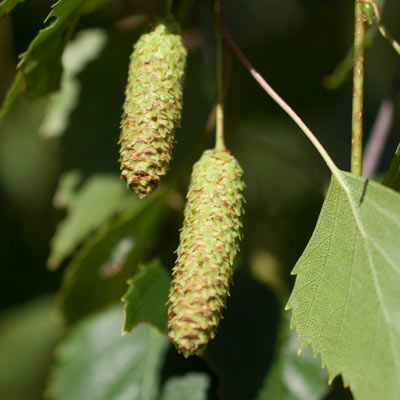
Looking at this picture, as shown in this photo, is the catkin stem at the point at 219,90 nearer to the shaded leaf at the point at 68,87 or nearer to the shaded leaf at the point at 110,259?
the shaded leaf at the point at 110,259

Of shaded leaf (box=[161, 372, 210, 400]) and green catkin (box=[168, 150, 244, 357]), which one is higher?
green catkin (box=[168, 150, 244, 357])

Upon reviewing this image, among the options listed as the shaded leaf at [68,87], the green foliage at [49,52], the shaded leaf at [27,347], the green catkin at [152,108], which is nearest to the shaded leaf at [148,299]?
the green catkin at [152,108]

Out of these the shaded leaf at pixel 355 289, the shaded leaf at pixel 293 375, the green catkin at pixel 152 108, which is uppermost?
the green catkin at pixel 152 108

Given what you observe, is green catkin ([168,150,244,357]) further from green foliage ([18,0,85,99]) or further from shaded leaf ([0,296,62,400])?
shaded leaf ([0,296,62,400])

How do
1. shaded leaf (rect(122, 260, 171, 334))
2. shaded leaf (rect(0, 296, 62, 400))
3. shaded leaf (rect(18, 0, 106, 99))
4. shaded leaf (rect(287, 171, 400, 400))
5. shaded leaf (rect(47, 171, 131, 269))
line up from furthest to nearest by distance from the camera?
shaded leaf (rect(0, 296, 62, 400)) → shaded leaf (rect(47, 171, 131, 269)) → shaded leaf (rect(122, 260, 171, 334)) → shaded leaf (rect(18, 0, 106, 99)) → shaded leaf (rect(287, 171, 400, 400))

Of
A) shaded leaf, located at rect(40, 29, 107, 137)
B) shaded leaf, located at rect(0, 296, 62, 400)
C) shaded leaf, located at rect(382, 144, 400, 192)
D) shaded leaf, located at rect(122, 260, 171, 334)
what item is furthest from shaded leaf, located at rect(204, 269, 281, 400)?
shaded leaf, located at rect(0, 296, 62, 400)

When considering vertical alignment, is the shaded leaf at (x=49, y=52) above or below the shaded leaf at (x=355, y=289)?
above

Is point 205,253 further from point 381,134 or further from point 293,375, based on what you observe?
point 381,134
